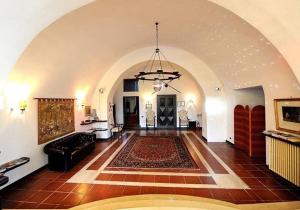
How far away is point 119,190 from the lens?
3.68m

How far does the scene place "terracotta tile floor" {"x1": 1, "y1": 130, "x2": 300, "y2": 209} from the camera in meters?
3.31

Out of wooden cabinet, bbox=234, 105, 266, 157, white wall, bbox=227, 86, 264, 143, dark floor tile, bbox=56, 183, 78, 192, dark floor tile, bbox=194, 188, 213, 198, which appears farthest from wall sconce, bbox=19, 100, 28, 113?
white wall, bbox=227, 86, 264, 143

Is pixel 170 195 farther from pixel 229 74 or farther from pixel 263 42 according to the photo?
pixel 229 74

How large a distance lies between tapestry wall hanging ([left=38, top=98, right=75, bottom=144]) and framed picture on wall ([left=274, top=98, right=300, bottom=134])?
5692 mm

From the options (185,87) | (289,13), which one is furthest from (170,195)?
(185,87)

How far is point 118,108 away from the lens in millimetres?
12742

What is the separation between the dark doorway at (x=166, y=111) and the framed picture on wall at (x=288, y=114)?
8171 millimetres

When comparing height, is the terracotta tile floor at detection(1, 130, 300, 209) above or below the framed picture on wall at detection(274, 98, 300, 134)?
below

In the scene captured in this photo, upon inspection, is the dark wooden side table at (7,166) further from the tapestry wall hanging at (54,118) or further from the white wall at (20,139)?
the tapestry wall hanging at (54,118)

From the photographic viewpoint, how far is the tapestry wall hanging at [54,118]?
495 centimetres

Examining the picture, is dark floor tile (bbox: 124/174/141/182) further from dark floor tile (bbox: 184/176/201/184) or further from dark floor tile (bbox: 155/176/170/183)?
dark floor tile (bbox: 184/176/201/184)

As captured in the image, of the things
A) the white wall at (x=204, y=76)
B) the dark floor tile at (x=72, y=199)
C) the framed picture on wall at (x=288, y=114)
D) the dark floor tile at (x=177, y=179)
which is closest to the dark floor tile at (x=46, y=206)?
the dark floor tile at (x=72, y=199)

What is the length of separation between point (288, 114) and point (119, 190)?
3.73m

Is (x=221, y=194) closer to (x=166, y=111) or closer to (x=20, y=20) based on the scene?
(x=20, y=20)
